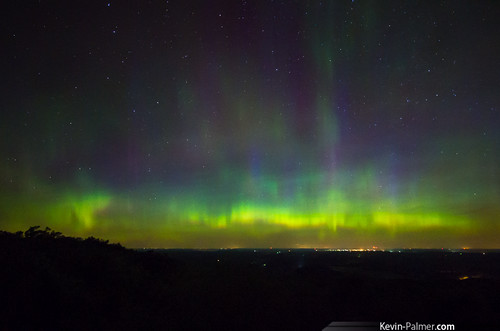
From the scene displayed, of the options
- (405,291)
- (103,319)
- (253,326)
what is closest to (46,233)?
(103,319)

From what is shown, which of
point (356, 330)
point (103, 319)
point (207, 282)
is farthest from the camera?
point (207, 282)

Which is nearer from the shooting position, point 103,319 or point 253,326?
point 103,319

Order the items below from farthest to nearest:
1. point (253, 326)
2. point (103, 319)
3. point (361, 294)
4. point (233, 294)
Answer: point (361, 294) → point (233, 294) → point (253, 326) → point (103, 319)

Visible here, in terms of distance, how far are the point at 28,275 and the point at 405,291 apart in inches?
804

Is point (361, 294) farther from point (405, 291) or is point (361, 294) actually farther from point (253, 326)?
point (253, 326)

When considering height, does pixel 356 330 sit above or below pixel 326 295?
above

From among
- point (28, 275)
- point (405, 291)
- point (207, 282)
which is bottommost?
point (405, 291)

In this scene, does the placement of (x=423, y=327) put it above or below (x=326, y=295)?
→ above

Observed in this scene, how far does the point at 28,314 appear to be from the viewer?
430 inches

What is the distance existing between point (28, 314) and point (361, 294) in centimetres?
1576

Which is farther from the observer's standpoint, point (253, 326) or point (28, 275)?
point (253, 326)

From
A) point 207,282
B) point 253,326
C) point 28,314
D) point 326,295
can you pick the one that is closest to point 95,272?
point 28,314

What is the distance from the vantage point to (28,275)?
472 inches

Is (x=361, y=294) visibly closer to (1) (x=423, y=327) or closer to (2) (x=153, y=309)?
(2) (x=153, y=309)
